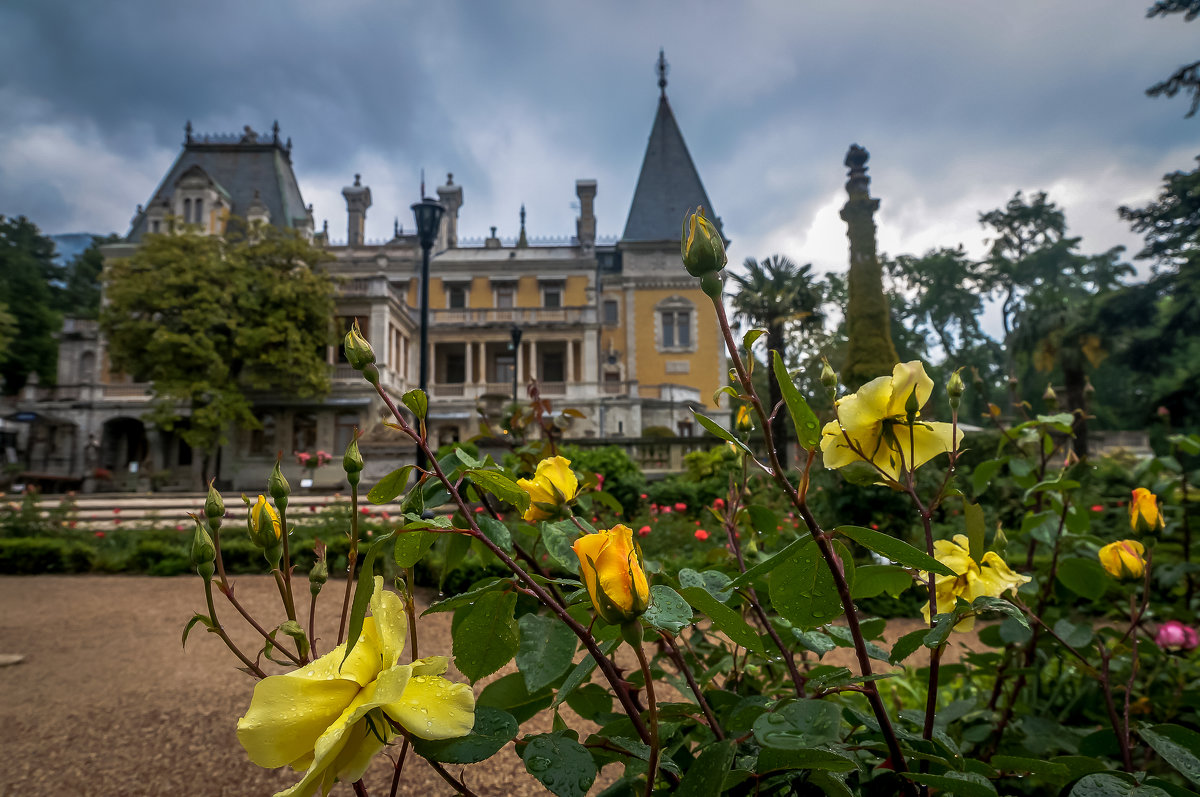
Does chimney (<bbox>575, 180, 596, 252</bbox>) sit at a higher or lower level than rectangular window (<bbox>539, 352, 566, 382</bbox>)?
higher

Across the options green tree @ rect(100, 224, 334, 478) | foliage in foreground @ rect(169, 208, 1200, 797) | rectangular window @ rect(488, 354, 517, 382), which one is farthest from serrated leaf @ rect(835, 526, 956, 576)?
rectangular window @ rect(488, 354, 517, 382)

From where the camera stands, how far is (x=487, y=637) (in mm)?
637

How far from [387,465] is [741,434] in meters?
12.1

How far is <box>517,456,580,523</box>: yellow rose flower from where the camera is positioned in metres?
0.89

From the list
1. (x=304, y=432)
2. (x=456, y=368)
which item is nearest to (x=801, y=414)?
(x=304, y=432)

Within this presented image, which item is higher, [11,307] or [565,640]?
[11,307]

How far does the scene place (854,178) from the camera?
37.8 ft

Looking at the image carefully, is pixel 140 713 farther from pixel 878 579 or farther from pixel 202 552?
pixel 878 579

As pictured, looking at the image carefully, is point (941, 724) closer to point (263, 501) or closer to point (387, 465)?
point (263, 501)

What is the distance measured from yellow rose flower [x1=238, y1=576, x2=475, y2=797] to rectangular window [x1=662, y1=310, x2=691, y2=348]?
29.5m

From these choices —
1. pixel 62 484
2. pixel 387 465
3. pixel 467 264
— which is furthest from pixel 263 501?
pixel 467 264

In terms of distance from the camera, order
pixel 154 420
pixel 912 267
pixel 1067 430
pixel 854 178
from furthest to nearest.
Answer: pixel 912 267, pixel 154 420, pixel 854 178, pixel 1067 430

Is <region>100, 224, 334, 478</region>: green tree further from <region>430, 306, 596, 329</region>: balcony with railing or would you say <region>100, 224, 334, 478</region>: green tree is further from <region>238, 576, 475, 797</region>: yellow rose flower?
<region>238, 576, 475, 797</region>: yellow rose flower

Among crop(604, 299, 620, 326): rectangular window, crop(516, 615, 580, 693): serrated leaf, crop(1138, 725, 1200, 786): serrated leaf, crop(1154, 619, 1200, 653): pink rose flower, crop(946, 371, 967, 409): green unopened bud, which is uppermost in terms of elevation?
crop(604, 299, 620, 326): rectangular window
